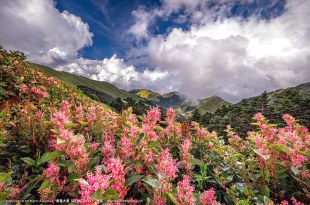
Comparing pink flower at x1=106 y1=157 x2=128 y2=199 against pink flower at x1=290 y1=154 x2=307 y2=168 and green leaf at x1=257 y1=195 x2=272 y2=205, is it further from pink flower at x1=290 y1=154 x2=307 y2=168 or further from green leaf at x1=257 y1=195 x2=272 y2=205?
pink flower at x1=290 y1=154 x2=307 y2=168

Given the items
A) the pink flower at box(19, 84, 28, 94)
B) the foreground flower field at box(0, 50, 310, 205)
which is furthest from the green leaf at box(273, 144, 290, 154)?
the pink flower at box(19, 84, 28, 94)

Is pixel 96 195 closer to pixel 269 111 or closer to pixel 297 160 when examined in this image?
pixel 297 160

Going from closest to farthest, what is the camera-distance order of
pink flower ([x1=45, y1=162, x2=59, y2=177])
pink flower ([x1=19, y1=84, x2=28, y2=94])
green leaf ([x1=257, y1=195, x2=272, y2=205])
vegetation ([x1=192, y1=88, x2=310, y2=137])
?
pink flower ([x1=45, y1=162, x2=59, y2=177])
green leaf ([x1=257, y1=195, x2=272, y2=205])
pink flower ([x1=19, y1=84, x2=28, y2=94])
vegetation ([x1=192, y1=88, x2=310, y2=137])

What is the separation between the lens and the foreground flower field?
211 cm

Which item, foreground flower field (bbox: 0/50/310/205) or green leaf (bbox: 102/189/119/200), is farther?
foreground flower field (bbox: 0/50/310/205)

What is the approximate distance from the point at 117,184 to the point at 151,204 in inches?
18.4

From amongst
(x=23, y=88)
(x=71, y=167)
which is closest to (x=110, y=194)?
(x=71, y=167)

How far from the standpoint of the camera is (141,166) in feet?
8.41

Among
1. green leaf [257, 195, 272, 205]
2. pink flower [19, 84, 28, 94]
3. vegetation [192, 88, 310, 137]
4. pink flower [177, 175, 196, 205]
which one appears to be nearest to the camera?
pink flower [177, 175, 196, 205]

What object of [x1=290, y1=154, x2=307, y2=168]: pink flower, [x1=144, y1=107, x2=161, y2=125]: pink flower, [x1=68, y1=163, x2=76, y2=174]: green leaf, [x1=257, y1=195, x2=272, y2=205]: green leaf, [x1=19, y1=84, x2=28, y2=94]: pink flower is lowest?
[x1=257, y1=195, x2=272, y2=205]: green leaf

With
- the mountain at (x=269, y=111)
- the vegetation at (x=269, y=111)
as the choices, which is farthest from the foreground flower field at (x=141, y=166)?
the mountain at (x=269, y=111)

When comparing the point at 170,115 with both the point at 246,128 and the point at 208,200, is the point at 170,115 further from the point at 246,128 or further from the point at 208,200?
the point at 246,128

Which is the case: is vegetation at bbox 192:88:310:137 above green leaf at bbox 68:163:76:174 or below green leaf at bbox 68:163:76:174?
above

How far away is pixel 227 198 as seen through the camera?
2951 mm
